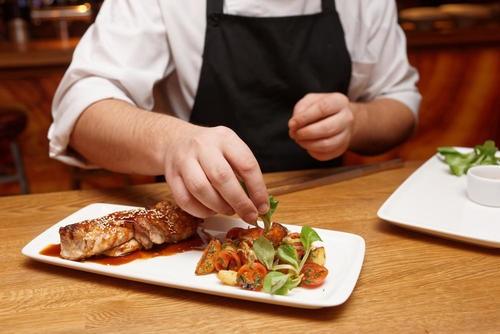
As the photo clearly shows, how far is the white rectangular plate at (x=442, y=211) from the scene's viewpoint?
1107mm

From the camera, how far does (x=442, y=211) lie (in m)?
1.22

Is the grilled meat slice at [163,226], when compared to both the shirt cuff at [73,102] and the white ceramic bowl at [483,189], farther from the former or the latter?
the white ceramic bowl at [483,189]

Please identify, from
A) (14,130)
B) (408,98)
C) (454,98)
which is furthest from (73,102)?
(454,98)

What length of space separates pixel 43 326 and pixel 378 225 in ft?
2.35

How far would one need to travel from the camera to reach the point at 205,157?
38.7 inches

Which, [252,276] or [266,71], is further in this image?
[266,71]

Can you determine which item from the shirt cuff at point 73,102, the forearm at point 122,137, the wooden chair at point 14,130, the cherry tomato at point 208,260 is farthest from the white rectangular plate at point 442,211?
the wooden chair at point 14,130

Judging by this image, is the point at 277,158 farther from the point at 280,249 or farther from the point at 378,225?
the point at 280,249

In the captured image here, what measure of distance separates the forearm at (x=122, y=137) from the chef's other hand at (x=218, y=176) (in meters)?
0.17

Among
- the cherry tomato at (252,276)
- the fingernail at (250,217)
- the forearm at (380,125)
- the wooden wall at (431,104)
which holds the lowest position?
the wooden wall at (431,104)

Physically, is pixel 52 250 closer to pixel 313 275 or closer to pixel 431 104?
pixel 313 275

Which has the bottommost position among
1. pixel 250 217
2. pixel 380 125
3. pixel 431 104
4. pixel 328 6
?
pixel 431 104

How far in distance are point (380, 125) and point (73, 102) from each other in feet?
3.11

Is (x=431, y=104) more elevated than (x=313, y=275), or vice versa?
(x=313, y=275)
